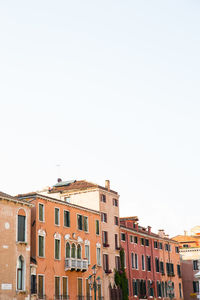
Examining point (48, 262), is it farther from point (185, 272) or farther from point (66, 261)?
point (185, 272)

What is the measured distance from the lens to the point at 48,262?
1801 inches

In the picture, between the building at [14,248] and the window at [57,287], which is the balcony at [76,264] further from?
the building at [14,248]

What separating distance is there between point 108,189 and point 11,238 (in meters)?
21.9

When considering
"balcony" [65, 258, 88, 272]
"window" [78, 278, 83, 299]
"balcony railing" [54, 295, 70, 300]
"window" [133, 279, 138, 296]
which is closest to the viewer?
"balcony railing" [54, 295, 70, 300]

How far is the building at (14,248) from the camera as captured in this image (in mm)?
39719

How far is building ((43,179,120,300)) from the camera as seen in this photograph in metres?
57.1

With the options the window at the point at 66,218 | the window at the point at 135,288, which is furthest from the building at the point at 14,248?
the window at the point at 135,288

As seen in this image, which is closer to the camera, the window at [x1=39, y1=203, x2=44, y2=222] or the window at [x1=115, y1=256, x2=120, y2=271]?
the window at [x1=39, y1=203, x2=44, y2=222]

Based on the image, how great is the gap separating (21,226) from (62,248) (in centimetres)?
737

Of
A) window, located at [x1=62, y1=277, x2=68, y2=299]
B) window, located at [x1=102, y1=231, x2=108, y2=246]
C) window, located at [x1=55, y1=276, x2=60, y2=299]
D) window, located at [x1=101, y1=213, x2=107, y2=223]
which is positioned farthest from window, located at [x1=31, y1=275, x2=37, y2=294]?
window, located at [x1=101, y1=213, x2=107, y2=223]

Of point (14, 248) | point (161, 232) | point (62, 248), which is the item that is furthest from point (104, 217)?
point (161, 232)

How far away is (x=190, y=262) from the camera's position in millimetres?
86125

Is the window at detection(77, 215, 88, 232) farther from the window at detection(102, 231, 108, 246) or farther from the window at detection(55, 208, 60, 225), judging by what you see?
the window at detection(102, 231, 108, 246)

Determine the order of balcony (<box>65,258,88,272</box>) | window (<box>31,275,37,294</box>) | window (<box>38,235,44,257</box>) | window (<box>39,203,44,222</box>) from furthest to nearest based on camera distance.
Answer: balcony (<box>65,258,88,272</box>) < window (<box>39,203,44,222</box>) < window (<box>38,235,44,257</box>) < window (<box>31,275,37,294</box>)
